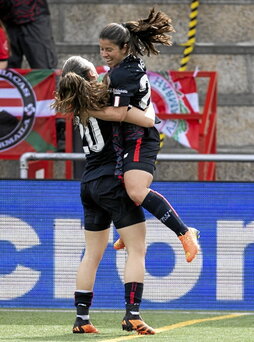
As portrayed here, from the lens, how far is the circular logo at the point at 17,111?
34.7 feet

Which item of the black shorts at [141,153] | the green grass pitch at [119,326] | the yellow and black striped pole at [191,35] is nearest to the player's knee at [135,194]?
the black shorts at [141,153]

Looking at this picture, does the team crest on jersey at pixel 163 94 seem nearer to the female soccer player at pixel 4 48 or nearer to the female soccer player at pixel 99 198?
the female soccer player at pixel 4 48

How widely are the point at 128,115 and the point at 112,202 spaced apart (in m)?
0.51

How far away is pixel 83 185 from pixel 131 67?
0.77 meters

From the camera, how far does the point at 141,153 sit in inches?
264

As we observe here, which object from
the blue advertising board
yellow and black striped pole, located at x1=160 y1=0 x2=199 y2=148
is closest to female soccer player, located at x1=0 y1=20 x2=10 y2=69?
yellow and black striped pole, located at x1=160 y1=0 x2=199 y2=148

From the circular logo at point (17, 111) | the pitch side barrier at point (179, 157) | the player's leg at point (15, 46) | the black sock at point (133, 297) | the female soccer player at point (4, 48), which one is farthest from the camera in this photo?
the player's leg at point (15, 46)

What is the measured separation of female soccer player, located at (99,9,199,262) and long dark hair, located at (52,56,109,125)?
0.08 metres

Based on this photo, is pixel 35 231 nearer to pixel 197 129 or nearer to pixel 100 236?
pixel 100 236

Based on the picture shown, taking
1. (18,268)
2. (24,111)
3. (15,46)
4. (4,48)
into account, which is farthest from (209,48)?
(18,268)

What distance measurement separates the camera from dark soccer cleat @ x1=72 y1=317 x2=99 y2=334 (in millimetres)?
6832

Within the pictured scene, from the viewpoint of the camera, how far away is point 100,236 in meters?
6.88

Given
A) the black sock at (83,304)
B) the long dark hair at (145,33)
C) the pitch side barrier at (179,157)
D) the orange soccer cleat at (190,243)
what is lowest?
the black sock at (83,304)

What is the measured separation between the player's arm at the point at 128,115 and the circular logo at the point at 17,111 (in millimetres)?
3947
